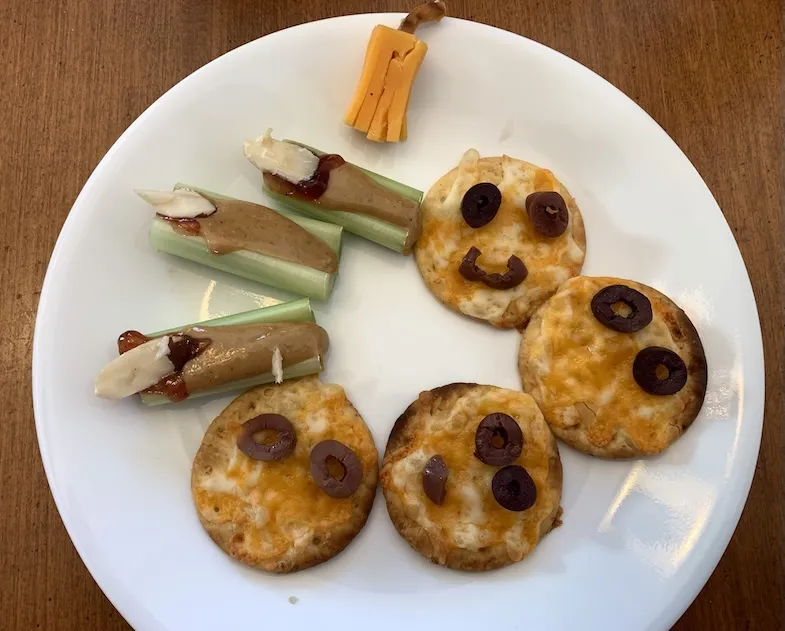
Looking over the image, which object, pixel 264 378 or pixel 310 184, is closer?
pixel 264 378

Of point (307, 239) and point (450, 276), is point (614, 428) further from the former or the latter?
point (307, 239)

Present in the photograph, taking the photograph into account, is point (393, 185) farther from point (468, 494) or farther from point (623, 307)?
point (468, 494)

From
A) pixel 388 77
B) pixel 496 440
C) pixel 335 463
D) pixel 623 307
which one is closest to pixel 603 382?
pixel 623 307

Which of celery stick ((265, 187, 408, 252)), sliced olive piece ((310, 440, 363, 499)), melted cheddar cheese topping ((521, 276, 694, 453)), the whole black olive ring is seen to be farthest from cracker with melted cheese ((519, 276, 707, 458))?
the whole black olive ring

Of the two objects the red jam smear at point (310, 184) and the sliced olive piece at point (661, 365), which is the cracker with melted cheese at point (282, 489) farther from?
the sliced olive piece at point (661, 365)

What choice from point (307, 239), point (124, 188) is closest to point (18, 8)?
point (124, 188)

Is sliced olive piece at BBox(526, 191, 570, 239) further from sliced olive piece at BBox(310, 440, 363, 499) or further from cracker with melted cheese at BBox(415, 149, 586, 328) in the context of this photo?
sliced olive piece at BBox(310, 440, 363, 499)
